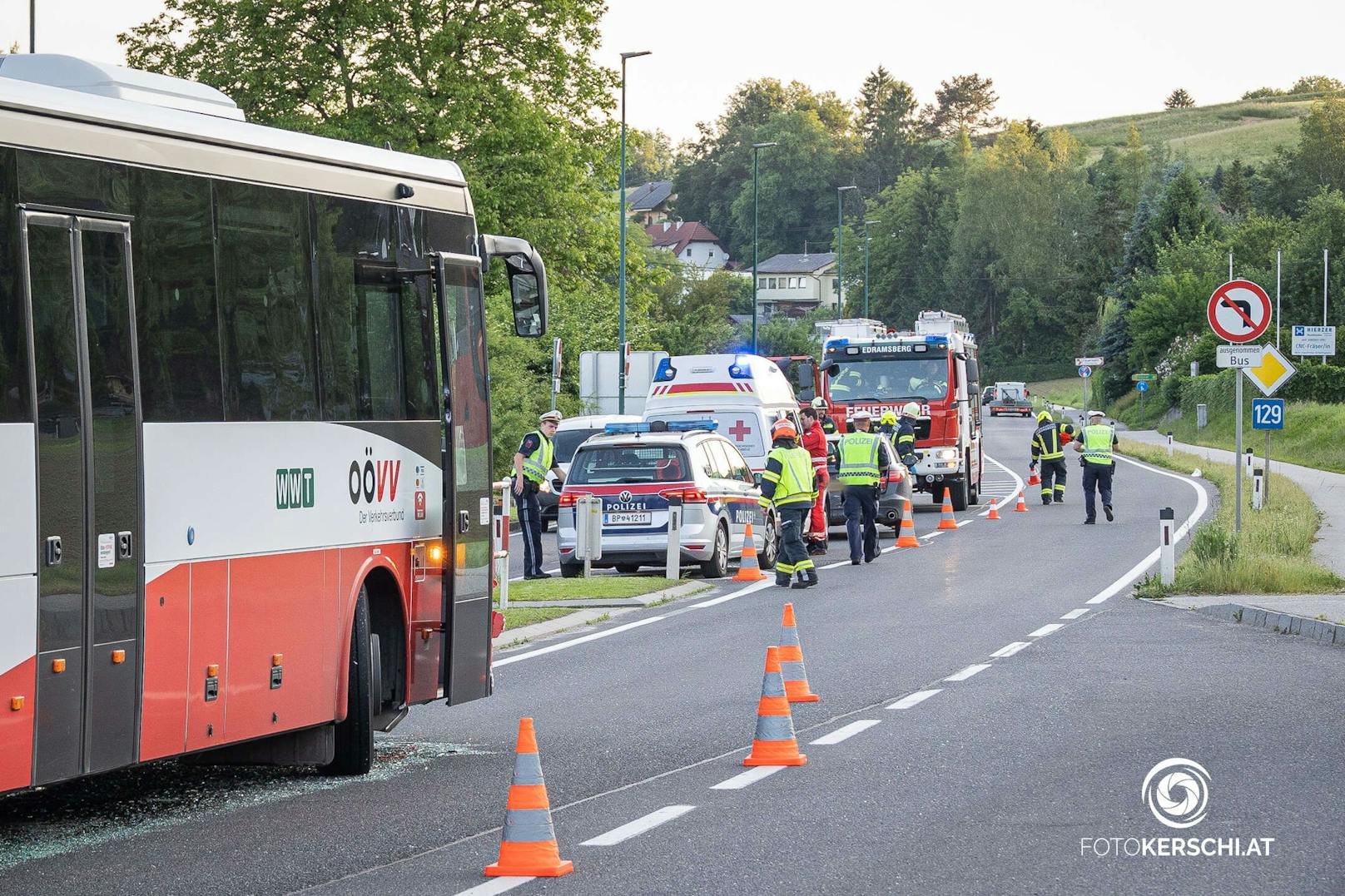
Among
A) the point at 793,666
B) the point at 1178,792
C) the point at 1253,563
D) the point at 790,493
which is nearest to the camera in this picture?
the point at 1178,792

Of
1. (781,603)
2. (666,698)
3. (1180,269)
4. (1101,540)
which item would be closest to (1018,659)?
(666,698)

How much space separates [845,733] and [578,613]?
7729 millimetres

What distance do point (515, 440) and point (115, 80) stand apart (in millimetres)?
32951

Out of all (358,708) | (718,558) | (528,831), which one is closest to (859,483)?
(718,558)

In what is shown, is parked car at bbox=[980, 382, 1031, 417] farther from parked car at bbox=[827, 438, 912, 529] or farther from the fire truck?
parked car at bbox=[827, 438, 912, 529]

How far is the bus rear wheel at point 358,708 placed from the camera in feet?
32.4

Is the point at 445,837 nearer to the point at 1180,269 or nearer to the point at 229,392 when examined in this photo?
the point at 229,392

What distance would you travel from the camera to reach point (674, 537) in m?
22.4

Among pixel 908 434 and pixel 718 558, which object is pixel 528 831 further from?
pixel 908 434

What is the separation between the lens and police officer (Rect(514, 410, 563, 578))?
23391 mm

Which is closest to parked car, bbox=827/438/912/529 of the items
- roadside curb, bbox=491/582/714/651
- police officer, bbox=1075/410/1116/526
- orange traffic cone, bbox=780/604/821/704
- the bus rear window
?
police officer, bbox=1075/410/1116/526

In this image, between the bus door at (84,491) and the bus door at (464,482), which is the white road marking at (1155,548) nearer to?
the bus door at (464,482)

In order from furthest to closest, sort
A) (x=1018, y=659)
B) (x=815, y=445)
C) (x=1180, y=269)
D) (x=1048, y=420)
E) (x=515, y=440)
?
(x=1180, y=269)
(x=515, y=440)
(x=1048, y=420)
(x=815, y=445)
(x=1018, y=659)

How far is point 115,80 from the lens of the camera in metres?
8.81
